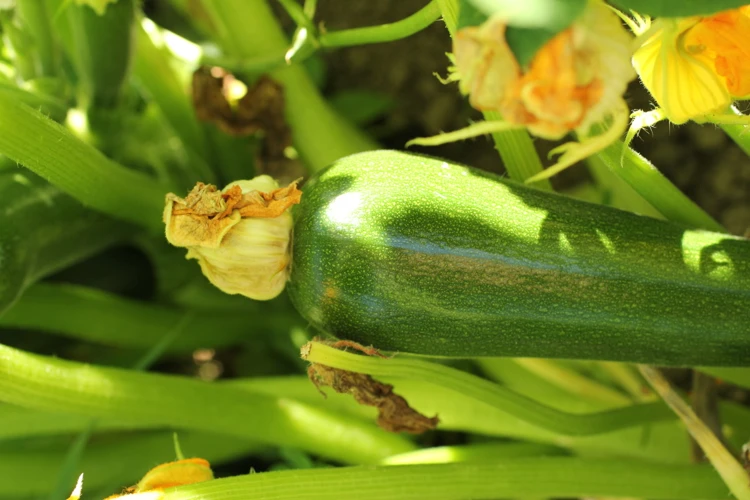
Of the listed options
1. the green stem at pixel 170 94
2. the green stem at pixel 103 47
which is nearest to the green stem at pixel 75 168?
the green stem at pixel 103 47

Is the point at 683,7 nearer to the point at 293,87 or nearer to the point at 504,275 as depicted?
the point at 504,275

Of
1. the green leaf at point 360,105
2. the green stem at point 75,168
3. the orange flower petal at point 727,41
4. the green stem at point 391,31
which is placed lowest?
the orange flower petal at point 727,41

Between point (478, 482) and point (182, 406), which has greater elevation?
point (182, 406)

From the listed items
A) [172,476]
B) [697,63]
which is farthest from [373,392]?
[697,63]

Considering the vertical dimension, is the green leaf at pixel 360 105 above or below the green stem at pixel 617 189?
above

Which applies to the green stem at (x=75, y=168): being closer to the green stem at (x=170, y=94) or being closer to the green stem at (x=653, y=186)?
the green stem at (x=170, y=94)
